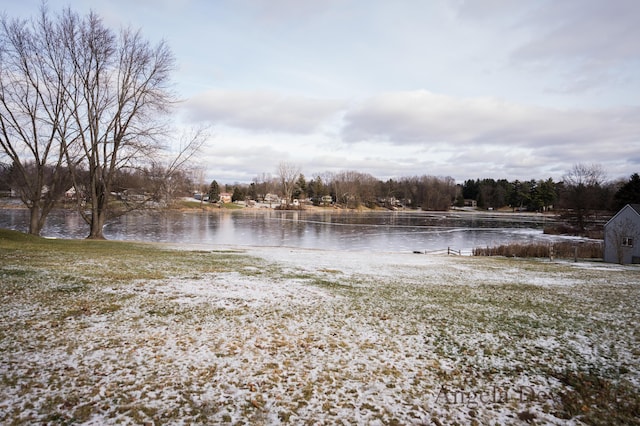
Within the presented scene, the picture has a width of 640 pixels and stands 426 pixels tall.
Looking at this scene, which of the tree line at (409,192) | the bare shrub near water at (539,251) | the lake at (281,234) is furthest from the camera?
the tree line at (409,192)

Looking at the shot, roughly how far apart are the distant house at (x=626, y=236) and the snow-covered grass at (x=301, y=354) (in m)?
22.1

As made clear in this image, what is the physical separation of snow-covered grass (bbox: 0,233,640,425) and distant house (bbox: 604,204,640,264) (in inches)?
871

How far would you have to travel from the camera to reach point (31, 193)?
829 inches

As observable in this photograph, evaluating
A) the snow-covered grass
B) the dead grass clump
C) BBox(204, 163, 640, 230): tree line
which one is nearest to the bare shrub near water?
the snow-covered grass

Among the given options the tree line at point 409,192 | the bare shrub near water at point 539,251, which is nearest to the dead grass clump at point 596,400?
the bare shrub near water at point 539,251

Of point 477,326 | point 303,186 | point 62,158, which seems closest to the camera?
point 477,326

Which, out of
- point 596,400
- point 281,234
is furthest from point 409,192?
point 596,400

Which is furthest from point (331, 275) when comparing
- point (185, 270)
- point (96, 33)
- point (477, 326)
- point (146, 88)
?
point (96, 33)

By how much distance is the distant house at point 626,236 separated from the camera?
26.9 metres

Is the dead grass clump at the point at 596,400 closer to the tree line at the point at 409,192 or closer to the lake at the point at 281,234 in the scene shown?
the lake at the point at 281,234

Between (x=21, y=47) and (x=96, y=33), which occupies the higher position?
(x=96, y=33)

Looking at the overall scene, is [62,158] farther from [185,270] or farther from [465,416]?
[465,416]

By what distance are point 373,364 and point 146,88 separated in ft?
78.7

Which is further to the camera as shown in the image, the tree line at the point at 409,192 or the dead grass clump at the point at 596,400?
the tree line at the point at 409,192
